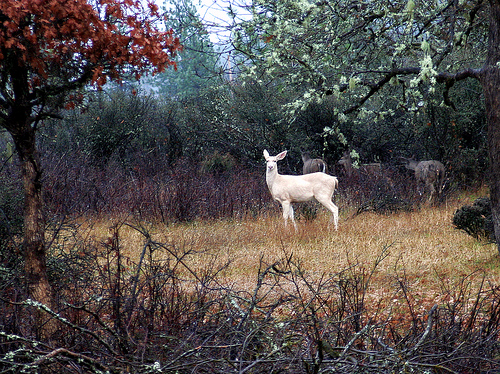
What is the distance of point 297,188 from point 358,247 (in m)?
2.02

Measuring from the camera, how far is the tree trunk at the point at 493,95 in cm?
555

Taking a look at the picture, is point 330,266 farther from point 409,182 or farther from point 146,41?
point 409,182

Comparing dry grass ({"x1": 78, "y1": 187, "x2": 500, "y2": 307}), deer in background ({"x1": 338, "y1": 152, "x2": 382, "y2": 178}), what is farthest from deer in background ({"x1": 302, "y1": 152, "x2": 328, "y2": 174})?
dry grass ({"x1": 78, "y1": 187, "x2": 500, "y2": 307})

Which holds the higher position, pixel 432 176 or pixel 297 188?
pixel 297 188

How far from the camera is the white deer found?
34.3ft

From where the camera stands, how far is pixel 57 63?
3930 mm

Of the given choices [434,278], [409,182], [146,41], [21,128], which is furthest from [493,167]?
[409,182]

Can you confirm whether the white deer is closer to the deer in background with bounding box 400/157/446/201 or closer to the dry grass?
the dry grass

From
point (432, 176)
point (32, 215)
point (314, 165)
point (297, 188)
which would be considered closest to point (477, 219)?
point (297, 188)

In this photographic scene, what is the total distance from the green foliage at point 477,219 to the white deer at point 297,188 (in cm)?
239

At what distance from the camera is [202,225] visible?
11.6m

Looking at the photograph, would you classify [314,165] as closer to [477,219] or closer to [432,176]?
[432,176]

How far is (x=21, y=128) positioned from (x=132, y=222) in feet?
23.3

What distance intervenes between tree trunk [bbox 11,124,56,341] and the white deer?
6.68 meters
